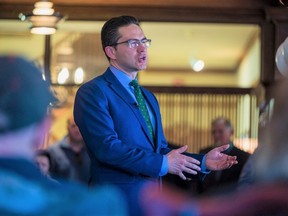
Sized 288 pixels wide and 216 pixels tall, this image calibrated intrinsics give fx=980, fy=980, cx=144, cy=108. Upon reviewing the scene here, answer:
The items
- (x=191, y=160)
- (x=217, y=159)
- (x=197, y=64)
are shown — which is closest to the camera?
(x=191, y=160)

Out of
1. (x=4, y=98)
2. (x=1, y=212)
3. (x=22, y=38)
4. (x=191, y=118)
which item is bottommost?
(x=191, y=118)

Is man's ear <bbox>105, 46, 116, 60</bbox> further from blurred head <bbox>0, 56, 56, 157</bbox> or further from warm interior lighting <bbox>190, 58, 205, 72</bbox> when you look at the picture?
warm interior lighting <bbox>190, 58, 205, 72</bbox>

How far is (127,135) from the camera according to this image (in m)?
4.50

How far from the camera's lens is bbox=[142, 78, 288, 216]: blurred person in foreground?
2361 millimetres

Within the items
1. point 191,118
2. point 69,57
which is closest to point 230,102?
point 191,118

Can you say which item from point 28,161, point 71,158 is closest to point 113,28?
point 28,161

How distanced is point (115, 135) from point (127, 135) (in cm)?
10

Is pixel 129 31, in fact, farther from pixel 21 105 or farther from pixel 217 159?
pixel 21 105

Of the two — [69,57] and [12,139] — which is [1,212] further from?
[69,57]

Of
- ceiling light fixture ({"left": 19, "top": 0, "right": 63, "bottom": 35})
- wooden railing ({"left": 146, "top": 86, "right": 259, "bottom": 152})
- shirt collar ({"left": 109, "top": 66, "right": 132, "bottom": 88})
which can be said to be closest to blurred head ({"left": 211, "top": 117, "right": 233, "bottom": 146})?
wooden railing ({"left": 146, "top": 86, "right": 259, "bottom": 152})

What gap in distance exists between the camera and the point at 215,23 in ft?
33.0

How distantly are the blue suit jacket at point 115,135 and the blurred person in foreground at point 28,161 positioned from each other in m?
1.93

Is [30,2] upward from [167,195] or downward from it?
downward

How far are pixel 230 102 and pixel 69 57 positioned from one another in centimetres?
174
